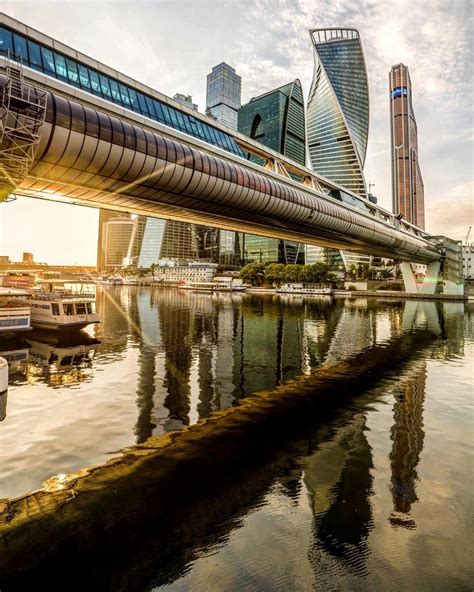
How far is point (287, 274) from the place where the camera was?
449ft

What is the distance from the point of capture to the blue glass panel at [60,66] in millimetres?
26344

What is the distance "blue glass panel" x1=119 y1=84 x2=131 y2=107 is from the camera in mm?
31444

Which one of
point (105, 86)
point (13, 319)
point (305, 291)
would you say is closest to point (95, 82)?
point (105, 86)

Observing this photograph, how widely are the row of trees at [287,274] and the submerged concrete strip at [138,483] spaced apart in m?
121

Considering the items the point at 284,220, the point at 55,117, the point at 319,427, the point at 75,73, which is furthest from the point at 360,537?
the point at 75,73

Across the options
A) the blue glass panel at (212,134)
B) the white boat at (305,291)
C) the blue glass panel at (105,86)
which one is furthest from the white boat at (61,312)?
the white boat at (305,291)

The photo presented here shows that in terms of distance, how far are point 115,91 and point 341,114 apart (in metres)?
183

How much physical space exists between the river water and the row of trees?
11098cm

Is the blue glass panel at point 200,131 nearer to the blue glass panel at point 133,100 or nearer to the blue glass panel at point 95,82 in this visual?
the blue glass panel at point 133,100

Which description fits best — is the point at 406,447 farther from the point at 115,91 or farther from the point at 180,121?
the point at 180,121

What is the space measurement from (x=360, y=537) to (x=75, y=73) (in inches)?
1381

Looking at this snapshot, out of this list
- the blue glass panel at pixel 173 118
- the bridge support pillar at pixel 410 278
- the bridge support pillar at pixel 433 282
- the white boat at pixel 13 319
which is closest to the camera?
the white boat at pixel 13 319

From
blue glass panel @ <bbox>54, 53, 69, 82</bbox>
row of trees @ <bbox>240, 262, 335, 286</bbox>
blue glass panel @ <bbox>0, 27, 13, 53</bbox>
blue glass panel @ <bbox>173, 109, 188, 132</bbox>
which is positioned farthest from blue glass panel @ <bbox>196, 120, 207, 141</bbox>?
row of trees @ <bbox>240, 262, 335, 286</bbox>

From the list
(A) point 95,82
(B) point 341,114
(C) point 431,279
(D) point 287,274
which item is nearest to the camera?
(A) point 95,82
